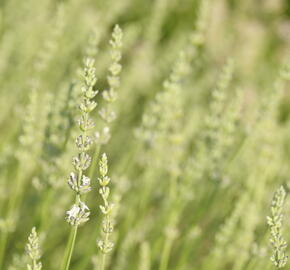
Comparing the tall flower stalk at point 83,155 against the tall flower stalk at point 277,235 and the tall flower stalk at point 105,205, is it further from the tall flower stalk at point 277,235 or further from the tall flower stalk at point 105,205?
the tall flower stalk at point 277,235

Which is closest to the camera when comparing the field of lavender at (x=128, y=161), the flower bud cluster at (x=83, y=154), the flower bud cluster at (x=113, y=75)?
the flower bud cluster at (x=83, y=154)

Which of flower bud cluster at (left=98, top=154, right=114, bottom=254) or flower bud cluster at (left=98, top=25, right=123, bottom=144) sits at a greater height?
flower bud cluster at (left=98, top=25, right=123, bottom=144)

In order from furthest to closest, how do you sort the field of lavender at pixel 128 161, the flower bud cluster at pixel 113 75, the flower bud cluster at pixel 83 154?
1. the field of lavender at pixel 128 161
2. the flower bud cluster at pixel 113 75
3. the flower bud cluster at pixel 83 154

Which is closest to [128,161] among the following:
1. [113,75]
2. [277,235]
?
[113,75]

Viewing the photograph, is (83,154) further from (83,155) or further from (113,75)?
(113,75)

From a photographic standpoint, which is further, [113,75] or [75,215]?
[113,75]

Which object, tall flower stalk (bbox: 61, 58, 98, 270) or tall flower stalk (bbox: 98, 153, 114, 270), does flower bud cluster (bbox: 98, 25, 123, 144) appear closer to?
tall flower stalk (bbox: 61, 58, 98, 270)

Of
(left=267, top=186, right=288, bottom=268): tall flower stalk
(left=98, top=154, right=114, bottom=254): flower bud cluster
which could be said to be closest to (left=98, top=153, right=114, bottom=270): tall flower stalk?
(left=98, top=154, right=114, bottom=254): flower bud cluster

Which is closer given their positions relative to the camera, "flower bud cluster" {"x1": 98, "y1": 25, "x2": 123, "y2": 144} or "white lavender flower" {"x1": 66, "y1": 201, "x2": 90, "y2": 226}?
"white lavender flower" {"x1": 66, "y1": 201, "x2": 90, "y2": 226}

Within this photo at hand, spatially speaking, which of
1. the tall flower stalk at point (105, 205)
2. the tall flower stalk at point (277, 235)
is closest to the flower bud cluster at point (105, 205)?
the tall flower stalk at point (105, 205)
